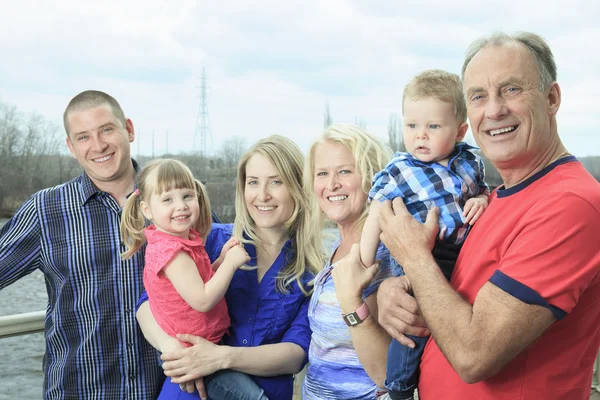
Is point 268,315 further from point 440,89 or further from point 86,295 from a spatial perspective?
point 440,89

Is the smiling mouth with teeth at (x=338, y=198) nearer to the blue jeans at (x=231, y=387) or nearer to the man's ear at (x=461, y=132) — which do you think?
the man's ear at (x=461, y=132)

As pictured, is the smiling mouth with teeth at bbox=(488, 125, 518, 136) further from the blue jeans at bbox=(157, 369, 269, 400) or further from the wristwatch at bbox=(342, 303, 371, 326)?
the blue jeans at bbox=(157, 369, 269, 400)

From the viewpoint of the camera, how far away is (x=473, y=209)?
165 centimetres

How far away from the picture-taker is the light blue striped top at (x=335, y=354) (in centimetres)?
192

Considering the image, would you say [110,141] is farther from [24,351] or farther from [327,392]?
[24,351]

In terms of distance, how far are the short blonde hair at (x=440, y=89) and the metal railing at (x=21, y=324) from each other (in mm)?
1904

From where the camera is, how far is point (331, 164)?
2.04 m

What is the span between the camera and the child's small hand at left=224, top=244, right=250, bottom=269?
2027 mm

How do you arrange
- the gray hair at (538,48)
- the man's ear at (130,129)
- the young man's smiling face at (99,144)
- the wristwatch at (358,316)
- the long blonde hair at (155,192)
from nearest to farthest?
1. the gray hair at (538,48)
2. the wristwatch at (358,316)
3. the long blonde hair at (155,192)
4. the young man's smiling face at (99,144)
5. the man's ear at (130,129)

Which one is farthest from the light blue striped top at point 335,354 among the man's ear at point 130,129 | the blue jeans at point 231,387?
the man's ear at point 130,129

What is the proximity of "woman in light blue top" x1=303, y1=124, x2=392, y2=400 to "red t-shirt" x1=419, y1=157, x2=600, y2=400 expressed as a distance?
336 mm

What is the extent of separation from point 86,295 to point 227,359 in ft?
2.34

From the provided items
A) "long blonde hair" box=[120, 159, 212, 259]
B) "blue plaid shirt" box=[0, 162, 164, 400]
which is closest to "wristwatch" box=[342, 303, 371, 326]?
"long blonde hair" box=[120, 159, 212, 259]

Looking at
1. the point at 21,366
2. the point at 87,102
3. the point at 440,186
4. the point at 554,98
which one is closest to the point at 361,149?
the point at 440,186
